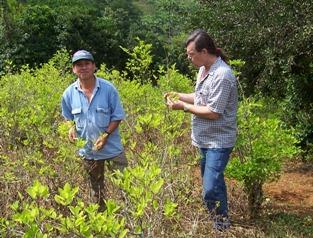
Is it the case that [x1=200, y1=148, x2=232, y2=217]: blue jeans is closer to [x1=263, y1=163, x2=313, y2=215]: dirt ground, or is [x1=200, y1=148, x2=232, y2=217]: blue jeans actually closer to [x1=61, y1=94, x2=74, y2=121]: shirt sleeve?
[x1=61, y1=94, x2=74, y2=121]: shirt sleeve

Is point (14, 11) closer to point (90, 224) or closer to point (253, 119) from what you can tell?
point (253, 119)

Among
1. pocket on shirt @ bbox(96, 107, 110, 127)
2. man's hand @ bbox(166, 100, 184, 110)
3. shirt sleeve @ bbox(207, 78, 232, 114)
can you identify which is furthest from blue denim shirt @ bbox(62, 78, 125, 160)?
shirt sleeve @ bbox(207, 78, 232, 114)

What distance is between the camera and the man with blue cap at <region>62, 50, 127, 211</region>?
4.05 meters

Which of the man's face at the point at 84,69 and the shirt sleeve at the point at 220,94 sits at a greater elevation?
the man's face at the point at 84,69

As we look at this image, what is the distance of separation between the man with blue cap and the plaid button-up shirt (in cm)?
63

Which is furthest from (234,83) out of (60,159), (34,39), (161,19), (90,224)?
(161,19)

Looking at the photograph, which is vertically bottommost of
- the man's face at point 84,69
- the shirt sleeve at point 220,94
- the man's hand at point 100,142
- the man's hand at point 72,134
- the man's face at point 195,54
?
the man's hand at point 100,142

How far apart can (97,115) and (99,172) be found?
46cm

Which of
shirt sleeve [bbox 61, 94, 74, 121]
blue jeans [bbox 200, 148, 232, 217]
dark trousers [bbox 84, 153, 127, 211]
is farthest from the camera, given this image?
shirt sleeve [bbox 61, 94, 74, 121]

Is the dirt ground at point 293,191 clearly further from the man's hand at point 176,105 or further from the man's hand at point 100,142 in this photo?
the man's hand at point 100,142

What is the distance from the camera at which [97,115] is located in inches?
161

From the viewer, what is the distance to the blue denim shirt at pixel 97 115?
13.4 ft

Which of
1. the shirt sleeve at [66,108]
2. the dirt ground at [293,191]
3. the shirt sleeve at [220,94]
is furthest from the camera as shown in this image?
the dirt ground at [293,191]

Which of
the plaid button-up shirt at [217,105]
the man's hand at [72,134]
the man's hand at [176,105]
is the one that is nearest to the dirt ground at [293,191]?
the plaid button-up shirt at [217,105]
